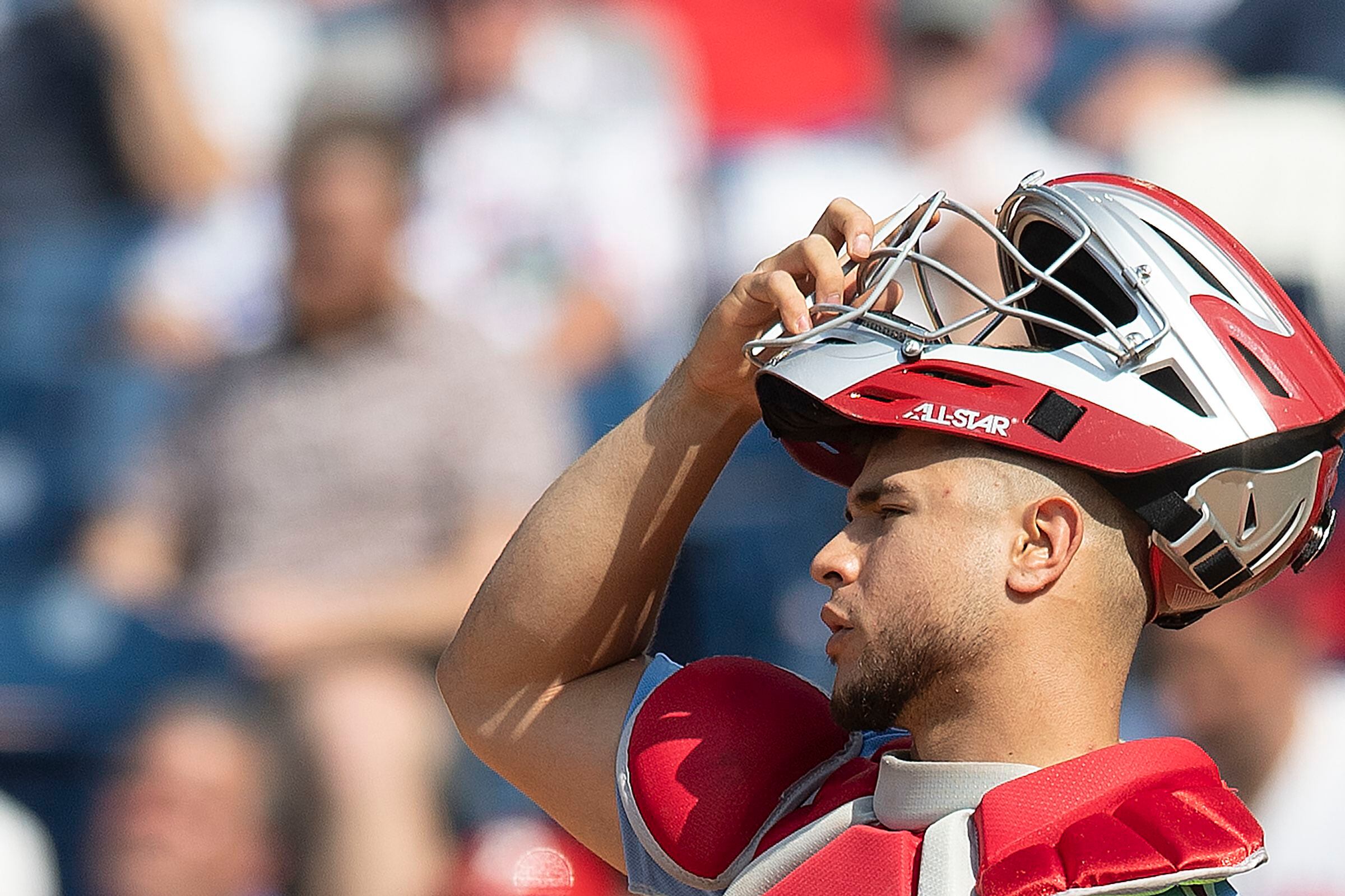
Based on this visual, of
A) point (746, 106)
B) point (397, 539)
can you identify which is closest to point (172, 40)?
point (746, 106)

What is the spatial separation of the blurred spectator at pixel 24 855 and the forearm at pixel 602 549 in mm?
2281

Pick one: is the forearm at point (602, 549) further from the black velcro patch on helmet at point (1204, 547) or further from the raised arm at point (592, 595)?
the black velcro patch on helmet at point (1204, 547)

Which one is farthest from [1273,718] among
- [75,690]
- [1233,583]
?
[75,690]

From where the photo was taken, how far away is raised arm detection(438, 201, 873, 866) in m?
2.06

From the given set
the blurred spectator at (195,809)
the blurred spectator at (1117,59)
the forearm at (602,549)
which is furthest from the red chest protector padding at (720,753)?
the blurred spectator at (1117,59)

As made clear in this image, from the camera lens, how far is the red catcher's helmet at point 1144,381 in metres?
1.77

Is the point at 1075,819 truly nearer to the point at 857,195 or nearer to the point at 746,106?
the point at 857,195

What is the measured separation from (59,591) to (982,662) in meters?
2.93

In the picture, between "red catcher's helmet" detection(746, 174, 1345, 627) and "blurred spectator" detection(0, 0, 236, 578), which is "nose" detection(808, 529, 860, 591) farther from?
"blurred spectator" detection(0, 0, 236, 578)

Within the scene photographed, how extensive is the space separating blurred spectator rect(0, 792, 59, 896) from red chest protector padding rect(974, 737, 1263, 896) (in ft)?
9.45

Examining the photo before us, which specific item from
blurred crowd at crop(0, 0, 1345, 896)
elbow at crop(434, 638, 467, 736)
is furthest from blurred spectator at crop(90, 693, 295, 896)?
elbow at crop(434, 638, 467, 736)

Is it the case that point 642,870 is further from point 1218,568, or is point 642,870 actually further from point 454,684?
point 1218,568

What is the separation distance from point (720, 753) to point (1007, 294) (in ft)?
1.97

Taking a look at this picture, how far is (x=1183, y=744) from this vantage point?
1.80 meters
